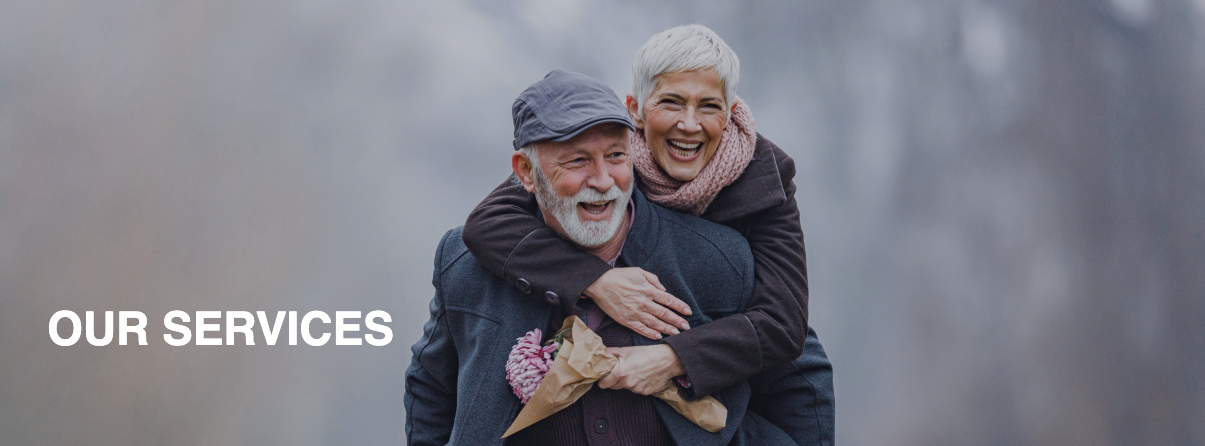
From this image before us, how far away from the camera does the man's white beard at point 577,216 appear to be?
77.5 inches

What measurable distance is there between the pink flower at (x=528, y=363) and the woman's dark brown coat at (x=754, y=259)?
11cm

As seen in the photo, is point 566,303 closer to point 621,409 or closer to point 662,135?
point 621,409

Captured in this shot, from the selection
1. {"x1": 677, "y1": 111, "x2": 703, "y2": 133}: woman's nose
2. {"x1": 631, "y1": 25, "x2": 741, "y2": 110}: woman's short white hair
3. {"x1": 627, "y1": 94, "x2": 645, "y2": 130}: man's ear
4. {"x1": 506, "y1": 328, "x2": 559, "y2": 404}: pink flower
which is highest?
{"x1": 631, "y1": 25, "x2": 741, "y2": 110}: woman's short white hair

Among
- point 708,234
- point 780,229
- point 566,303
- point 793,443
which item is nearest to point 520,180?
point 566,303

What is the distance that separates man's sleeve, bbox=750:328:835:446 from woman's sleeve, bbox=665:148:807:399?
0.20m

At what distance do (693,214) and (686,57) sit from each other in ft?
1.36

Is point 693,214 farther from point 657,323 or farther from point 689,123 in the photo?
point 657,323

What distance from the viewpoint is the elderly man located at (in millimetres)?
1913

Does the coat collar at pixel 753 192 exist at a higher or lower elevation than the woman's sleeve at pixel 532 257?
higher

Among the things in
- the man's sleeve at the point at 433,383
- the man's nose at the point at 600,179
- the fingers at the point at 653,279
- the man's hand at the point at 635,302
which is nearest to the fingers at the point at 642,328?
the man's hand at the point at 635,302

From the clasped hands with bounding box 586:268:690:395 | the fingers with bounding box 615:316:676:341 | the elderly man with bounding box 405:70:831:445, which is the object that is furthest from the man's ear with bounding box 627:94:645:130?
the fingers with bounding box 615:316:676:341

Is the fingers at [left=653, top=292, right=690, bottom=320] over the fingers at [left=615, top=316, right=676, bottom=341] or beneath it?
over

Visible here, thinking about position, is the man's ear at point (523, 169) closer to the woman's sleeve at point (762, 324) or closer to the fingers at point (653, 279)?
the fingers at point (653, 279)

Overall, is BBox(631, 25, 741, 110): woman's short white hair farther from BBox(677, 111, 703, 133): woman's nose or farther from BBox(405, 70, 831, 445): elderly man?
BBox(405, 70, 831, 445): elderly man
